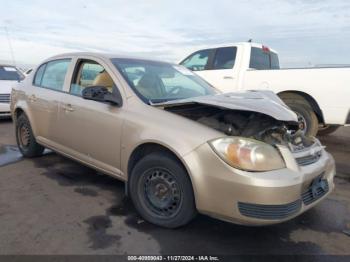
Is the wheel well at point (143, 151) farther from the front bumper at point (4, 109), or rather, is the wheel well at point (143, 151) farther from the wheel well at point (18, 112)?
the front bumper at point (4, 109)

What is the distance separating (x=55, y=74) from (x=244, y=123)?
2881mm

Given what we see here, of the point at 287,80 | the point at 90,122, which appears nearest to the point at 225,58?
the point at 287,80

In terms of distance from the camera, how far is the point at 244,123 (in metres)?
3.11

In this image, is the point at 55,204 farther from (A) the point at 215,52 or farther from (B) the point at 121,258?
(A) the point at 215,52

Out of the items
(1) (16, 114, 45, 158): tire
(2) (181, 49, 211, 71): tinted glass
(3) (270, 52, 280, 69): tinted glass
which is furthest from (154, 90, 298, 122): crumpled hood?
(3) (270, 52, 280, 69): tinted glass

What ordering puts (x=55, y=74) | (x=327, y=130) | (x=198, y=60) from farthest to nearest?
1. (x=198, y=60)
2. (x=327, y=130)
3. (x=55, y=74)

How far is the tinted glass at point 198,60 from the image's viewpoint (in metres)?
7.82

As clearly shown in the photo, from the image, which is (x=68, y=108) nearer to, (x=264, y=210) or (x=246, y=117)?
(x=246, y=117)

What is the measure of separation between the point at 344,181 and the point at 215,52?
415 centimetres

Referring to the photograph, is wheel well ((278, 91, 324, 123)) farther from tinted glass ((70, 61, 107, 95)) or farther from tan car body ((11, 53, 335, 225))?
tinted glass ((70, 61, 107, 95))

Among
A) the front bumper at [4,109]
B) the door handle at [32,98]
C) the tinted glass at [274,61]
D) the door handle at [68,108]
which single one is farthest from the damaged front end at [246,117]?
the front bumper at [4,109]

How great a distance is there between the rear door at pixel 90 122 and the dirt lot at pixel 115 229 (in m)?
0.44

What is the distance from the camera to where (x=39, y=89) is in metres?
4.83

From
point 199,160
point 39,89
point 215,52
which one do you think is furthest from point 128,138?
point 215,52
